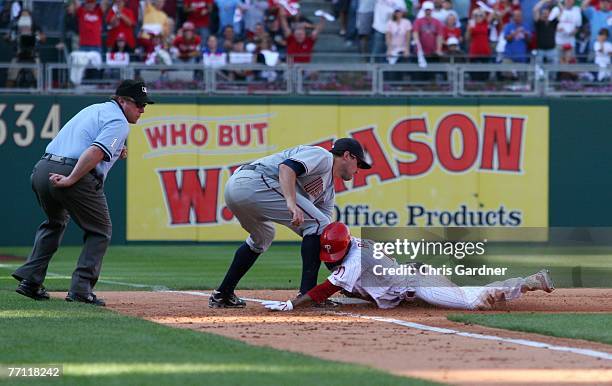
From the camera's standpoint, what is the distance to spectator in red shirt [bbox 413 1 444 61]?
966 inches

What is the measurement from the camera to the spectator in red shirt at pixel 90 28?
77.4 ft

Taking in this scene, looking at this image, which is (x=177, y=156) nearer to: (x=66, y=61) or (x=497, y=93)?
(x=66, y=61)

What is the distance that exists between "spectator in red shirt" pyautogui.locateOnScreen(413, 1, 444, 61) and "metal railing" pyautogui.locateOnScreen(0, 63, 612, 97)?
500mm

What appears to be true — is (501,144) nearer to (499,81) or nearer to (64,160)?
(499,81)

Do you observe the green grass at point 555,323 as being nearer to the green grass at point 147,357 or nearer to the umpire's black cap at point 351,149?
the umpire's black cap at point 351,149

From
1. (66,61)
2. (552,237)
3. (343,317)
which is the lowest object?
(552,237)

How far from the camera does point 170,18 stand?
81.6ft

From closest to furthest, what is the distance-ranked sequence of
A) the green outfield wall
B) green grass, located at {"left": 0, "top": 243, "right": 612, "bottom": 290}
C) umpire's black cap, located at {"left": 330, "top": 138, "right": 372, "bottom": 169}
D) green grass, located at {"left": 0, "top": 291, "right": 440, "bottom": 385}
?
green grass, located at {"left": 0, "top": 291, "right": 440, "bottom": 385} < umpire's black cap, located at {"left": 330, "top": 138, "right": 372, "bottom": 169} < green grass, located at {"left": 0, "top": 243, "right": 612, "bottom": 290} < the green outfield wall

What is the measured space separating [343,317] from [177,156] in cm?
1453

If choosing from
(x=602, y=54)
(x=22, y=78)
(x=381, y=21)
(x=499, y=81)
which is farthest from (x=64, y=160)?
(x=602, y=54)

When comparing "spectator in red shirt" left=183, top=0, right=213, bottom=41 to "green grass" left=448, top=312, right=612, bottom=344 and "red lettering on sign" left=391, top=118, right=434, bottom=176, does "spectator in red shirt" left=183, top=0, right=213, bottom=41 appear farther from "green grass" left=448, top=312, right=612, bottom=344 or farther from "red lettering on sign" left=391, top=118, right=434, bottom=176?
"green grass" left=448, top=312, right=612, bottom=344

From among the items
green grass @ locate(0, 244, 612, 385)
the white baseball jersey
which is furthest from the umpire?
the white baseball jersey

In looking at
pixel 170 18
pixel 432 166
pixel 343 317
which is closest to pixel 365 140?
pixel 432 166

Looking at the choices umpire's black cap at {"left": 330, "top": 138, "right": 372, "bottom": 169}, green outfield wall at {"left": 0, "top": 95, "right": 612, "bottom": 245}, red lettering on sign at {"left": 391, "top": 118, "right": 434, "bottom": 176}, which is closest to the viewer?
umpire's black cap at {"left": 330, "top": 138, "right": 372, "bottom": 169}
